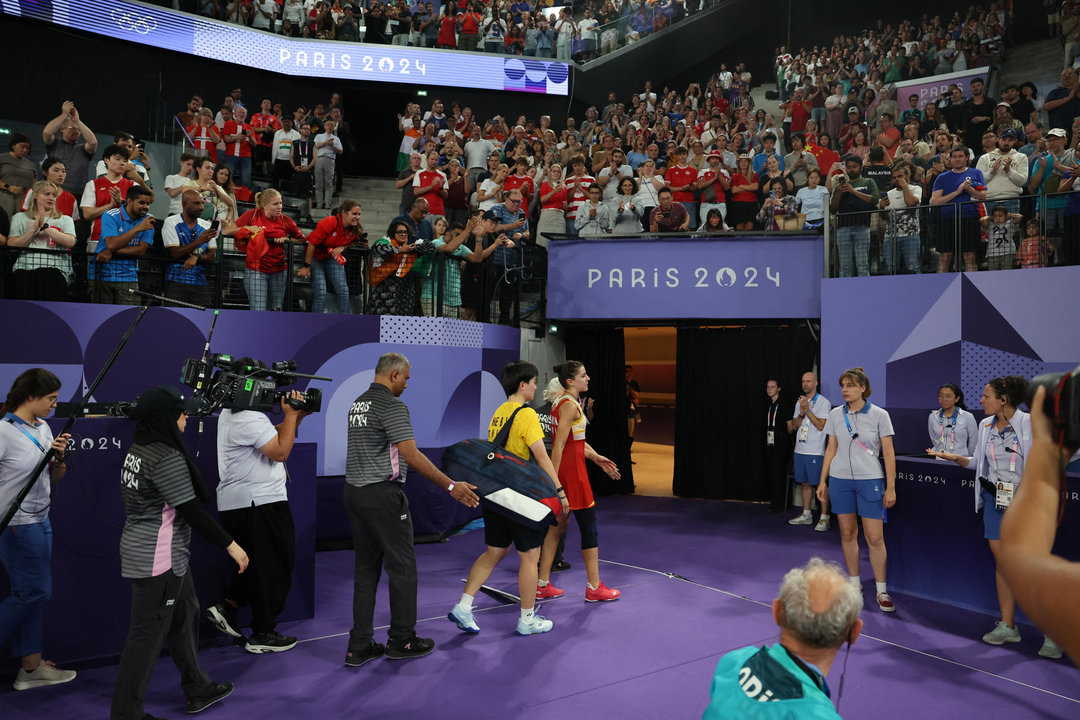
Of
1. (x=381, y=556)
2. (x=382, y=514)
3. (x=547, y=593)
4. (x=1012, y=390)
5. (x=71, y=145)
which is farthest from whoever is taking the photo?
(x=71, y=145)

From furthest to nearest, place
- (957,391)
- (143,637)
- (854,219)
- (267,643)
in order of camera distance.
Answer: (854,219) → (957,391) → (267,643) → (143,637)

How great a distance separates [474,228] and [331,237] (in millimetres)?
1881

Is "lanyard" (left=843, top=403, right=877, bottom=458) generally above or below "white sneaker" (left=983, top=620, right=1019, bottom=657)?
above

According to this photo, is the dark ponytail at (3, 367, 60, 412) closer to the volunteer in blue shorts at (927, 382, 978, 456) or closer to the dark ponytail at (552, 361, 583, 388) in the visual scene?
the dark ponytail at (552, 361, 583, 388)

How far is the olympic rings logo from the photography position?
1549cm

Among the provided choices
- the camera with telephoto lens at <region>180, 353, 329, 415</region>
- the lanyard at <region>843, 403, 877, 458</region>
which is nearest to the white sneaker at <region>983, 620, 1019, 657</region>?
the lanyard at <region>843, 403, 877, 458</region>

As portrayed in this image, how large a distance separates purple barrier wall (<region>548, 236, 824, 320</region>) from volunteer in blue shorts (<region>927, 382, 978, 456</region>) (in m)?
2.41

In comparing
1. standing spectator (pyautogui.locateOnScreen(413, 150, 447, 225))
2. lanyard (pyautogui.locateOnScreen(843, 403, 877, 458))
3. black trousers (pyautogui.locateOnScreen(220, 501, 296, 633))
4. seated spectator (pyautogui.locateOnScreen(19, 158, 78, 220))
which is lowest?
black trousers (pyautogui.locateOnScreen(220, 501, 296, 633))

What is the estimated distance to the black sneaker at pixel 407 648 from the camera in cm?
517

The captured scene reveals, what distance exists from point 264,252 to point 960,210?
285 inches

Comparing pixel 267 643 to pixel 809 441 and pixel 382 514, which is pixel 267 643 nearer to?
pixel 382 514

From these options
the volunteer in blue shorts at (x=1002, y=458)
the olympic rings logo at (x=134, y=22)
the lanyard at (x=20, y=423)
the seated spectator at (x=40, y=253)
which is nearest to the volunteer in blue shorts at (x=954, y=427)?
the volunteer in blue shorts at (x=1002, y=458)

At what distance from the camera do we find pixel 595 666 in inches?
203

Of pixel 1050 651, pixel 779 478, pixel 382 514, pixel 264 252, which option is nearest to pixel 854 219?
pixel 779 478
